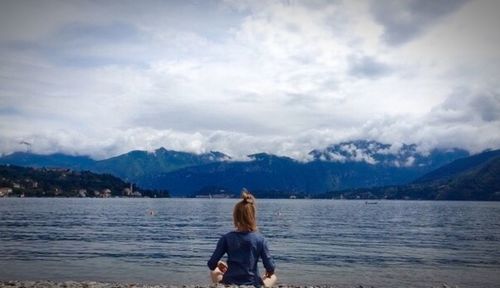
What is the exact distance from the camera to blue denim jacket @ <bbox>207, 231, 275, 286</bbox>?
13.0 meters

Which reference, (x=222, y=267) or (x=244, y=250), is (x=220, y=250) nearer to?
(x=244, y=250)

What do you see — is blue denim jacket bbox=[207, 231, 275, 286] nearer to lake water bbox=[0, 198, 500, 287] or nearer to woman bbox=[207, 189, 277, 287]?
woman bbox=[207, 189, 277, 287]

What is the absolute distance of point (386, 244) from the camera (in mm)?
58938

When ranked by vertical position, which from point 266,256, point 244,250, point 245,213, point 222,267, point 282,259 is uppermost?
point 245,213

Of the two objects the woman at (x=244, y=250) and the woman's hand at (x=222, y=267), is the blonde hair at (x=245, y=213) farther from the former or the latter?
the woman's hand at (x=222, y=267)

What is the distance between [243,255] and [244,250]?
19 cm

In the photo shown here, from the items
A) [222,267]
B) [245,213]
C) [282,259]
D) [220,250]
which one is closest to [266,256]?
[220,250]

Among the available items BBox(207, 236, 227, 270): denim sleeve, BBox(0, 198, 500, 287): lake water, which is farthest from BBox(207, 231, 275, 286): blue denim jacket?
BBox(0, 198, 500, 287): lake water

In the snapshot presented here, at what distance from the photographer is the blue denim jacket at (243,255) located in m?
13.0

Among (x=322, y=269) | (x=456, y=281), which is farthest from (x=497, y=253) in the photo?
(x=322, y=269)

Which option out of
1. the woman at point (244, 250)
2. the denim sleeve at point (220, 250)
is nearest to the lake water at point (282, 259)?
the woman at point (244, 250)

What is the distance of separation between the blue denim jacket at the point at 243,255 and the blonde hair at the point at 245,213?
222 millimetres

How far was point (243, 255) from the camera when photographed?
13.2 metres

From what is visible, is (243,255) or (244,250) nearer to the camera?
(244,250)
